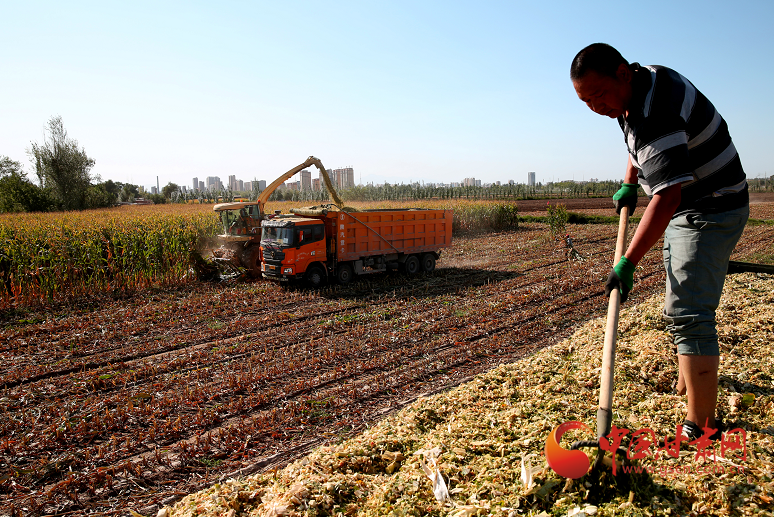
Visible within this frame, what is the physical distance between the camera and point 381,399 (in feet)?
19.4

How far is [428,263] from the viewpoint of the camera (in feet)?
51.0

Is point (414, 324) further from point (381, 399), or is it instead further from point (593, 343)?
point (593, 343)

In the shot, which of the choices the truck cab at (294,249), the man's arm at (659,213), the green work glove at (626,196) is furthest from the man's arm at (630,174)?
the truck cab at (294,249)

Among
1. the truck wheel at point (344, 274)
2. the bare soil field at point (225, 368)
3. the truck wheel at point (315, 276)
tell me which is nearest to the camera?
the bare soil field at point (225, 368)

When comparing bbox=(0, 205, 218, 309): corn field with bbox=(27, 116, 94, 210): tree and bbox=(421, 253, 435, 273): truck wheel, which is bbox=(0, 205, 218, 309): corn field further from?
bbox=(27, 116, 94, 210): tree

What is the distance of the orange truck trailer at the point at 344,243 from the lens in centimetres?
1243

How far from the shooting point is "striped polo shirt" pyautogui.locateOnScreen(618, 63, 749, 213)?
2.55 m

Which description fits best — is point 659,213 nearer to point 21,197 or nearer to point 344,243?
point 344,243

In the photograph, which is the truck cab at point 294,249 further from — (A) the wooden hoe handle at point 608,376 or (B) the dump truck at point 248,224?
(A) the wooden hoe handle at point 608,376

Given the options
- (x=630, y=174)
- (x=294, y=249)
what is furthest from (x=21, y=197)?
(x=630, y=174)

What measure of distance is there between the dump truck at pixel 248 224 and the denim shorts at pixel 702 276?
1315cm

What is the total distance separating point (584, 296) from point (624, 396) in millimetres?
8031

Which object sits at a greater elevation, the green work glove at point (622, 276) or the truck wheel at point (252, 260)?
the green work glove at point (622, 276)

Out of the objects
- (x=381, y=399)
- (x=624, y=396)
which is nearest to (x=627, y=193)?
(x=624, y=396)
